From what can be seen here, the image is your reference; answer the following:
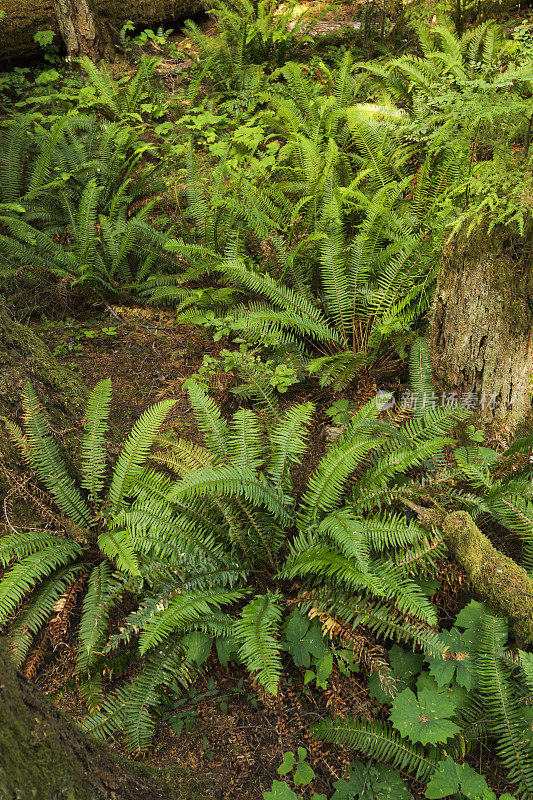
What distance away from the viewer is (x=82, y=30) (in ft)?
22.7

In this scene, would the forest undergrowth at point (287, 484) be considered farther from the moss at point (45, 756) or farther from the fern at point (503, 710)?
the moss at point (45, 756)

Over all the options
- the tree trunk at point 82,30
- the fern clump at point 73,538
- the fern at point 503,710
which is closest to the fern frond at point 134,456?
the fern clump at point 73,538

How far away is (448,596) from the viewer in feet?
9.59

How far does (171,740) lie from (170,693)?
22cm

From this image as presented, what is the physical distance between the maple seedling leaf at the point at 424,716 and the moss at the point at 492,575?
0.51 m

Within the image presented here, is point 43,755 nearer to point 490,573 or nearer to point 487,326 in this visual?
point 490,573

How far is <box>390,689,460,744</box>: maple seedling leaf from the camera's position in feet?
7.66

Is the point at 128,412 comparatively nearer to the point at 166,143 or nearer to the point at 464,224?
the point at 464,224

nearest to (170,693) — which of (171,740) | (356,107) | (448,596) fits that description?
(171,740)

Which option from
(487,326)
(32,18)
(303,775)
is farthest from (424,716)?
(32,18)

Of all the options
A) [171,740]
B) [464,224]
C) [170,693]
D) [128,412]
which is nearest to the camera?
[171,740]

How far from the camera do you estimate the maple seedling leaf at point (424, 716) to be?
2.33 meters

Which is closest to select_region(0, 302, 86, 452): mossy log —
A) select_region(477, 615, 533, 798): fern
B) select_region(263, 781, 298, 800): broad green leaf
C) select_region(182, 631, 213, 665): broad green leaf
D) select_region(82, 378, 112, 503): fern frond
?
select_region(82, 378, 112, 503): fern frond

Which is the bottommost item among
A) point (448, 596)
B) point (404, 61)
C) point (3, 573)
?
point (448, 596)
